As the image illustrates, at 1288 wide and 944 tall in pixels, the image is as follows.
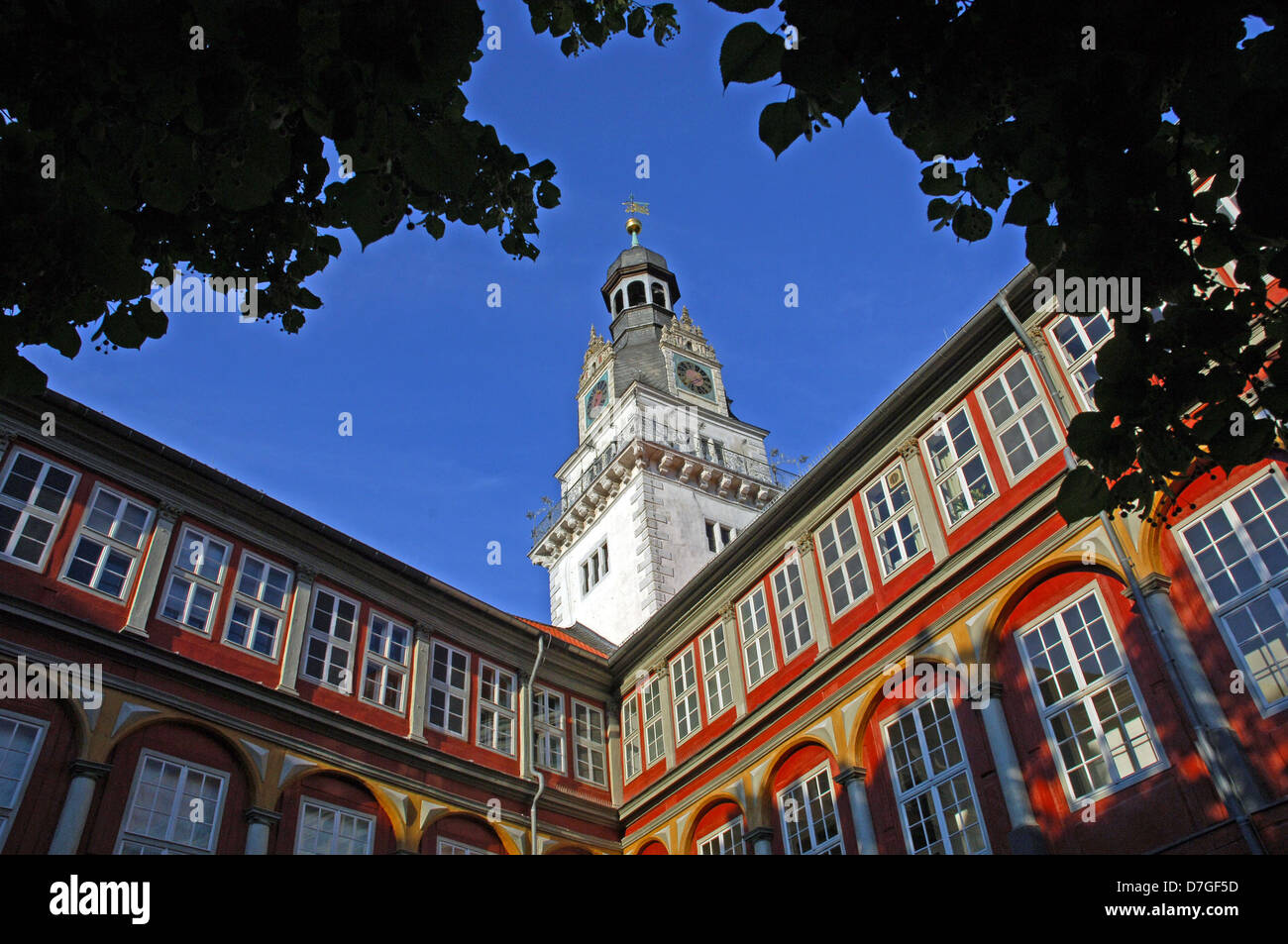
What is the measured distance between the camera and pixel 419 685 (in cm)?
2188

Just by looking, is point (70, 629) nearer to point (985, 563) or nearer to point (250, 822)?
point (250, 822)

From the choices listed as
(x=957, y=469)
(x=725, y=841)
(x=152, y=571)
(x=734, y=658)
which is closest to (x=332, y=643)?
(x=152, y=571)

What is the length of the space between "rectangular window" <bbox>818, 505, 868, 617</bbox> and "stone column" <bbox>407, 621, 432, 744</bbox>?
9.02 m

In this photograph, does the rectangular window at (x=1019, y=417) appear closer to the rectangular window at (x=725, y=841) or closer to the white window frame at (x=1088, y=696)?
the white window frame at (x=1088, y=696)

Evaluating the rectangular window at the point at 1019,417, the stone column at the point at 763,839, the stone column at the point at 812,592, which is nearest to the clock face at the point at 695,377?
the stone column at the point at 812,592

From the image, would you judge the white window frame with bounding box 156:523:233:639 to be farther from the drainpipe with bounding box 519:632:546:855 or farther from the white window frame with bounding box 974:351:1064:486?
the white window frame with bounding box 974:351:1064:486

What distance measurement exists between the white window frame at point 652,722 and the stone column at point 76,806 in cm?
1233

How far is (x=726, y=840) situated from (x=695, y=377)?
2800 centimetres

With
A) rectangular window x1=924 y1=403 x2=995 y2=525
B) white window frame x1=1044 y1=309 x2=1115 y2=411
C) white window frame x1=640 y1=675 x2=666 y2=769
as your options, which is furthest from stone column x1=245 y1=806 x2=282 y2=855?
white window frame x1=1044 y1=309 x2=1115 y2=411

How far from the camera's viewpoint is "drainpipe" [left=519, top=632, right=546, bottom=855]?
22147 millimetres

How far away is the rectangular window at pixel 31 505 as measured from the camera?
16.6 metres

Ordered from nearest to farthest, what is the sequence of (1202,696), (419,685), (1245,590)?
(1202,696) < (1245,590) < (419,685)
